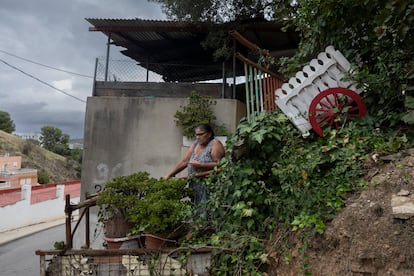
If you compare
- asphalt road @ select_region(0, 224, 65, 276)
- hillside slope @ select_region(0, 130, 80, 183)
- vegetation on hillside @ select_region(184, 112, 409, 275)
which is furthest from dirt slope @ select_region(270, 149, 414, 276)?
hillside slope @ select_region(0, 130, 80, 183)

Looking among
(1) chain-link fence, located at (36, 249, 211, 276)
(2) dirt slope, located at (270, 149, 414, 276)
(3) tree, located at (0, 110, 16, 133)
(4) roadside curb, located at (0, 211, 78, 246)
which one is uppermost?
(3) tree, located at (0, 110, 16, 133)

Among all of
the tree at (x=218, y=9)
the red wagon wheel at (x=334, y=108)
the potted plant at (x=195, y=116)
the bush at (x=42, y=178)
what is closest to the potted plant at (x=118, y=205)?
the red wagon wheel at (x=334, y=108)

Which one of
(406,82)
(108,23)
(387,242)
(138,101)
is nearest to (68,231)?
(387,242)

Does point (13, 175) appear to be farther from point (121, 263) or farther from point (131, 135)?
point (121, 263)

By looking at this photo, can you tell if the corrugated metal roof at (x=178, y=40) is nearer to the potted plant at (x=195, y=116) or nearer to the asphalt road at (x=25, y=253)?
the potted plant at (x=195, y=116)

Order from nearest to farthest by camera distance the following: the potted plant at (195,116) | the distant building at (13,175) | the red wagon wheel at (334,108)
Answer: the red wagon wheel at (334,108) → the potted plant at (195,116) → the distant building at (13,175)

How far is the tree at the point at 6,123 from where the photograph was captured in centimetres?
4203

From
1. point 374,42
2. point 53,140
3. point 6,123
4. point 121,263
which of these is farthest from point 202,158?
point 6,123

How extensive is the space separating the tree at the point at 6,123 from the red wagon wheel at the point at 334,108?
49082 millimetres

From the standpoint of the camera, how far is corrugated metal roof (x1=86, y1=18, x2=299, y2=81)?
6.33m

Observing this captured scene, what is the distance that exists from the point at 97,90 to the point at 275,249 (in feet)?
17.7

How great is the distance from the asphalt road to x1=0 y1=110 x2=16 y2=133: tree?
123ft

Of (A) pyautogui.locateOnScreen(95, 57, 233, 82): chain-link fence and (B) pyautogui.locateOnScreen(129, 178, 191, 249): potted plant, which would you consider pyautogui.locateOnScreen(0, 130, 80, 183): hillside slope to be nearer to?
(A) pyautogui.locateOnScreen(95, 57, 233, 82): chain-link fence

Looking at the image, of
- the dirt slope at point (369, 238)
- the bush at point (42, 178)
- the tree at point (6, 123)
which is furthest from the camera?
the tree at point (6, 123)
